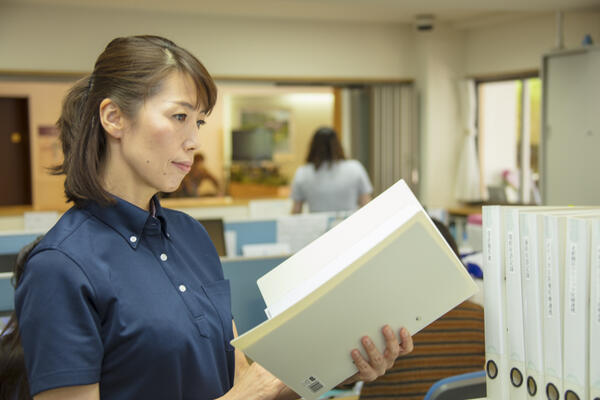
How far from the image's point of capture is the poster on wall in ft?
28.4

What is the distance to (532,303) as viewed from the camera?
1.01 m

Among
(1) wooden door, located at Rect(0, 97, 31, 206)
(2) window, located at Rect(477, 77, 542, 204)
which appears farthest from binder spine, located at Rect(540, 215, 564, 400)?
(1) wooden door, located at Rect(0, 97, 31, 206)

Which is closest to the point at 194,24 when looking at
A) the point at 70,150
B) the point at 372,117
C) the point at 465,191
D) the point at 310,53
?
the point at 310,53

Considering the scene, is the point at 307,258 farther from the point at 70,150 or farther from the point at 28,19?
the point at 28,19

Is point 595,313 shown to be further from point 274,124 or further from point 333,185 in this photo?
point 274,124

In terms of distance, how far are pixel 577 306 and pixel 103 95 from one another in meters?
0.86

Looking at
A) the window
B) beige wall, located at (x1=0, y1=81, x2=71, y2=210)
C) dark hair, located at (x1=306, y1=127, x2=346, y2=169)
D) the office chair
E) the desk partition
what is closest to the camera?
the office chair

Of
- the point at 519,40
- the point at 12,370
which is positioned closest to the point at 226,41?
the point at 519,40

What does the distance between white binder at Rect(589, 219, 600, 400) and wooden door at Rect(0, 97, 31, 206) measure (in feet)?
27.2

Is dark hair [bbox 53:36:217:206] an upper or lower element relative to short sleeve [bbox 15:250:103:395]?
upper

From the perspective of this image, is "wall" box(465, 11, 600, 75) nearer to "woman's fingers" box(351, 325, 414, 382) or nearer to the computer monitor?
the computer monitor

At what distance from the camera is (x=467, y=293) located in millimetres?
1047

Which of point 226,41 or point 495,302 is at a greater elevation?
point 226,41

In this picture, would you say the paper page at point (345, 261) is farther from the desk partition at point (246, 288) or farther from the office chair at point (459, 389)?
the desk partition at point (246, 288)
